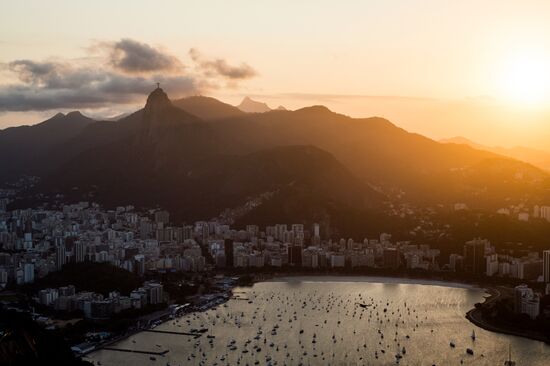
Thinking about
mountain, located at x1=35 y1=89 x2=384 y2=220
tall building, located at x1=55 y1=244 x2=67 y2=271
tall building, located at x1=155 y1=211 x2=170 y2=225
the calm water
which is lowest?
the calm water

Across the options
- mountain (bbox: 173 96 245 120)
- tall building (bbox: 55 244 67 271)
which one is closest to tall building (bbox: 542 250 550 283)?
tall building (bbox: 55 244 67 271)

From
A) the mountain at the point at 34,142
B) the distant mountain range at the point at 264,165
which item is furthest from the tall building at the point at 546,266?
the mountain at the point at 34,142

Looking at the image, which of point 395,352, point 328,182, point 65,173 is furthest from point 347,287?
point 65,173

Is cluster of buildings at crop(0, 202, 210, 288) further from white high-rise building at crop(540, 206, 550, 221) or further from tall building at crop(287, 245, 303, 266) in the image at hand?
white high-rise building at crop(540, 206, 550, 221)

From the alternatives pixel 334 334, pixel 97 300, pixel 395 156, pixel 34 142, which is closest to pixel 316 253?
pixel 97 300

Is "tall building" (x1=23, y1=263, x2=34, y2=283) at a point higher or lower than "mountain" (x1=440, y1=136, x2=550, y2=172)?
lower

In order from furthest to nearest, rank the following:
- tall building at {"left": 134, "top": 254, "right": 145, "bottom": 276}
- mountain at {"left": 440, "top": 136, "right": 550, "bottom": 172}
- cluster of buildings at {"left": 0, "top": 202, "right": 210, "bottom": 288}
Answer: mountain at {"left": 440, "top": 136, "right": 550, "bottom": 172} → cluster of buildings at {"left": 0, "top": 202, "right": 210, "bottom": 288} → tall building at {"left": 134, "top": 254, "right": 145, "bottom": 276}

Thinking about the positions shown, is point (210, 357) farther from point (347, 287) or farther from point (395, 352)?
point (347, 287)

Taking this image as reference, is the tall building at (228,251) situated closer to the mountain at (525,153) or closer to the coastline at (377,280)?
the coastline at (377,280)

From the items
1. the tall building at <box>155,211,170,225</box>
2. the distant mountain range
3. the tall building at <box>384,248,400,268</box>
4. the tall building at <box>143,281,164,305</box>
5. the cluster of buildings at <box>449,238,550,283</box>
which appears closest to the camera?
the tall building at <box>143,281,164,305</box>
